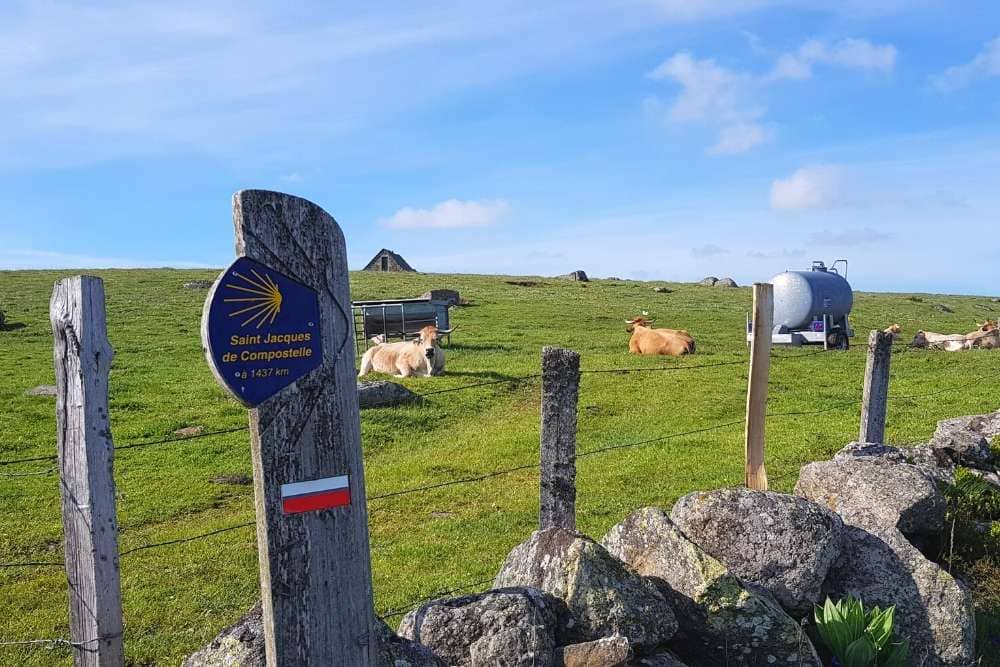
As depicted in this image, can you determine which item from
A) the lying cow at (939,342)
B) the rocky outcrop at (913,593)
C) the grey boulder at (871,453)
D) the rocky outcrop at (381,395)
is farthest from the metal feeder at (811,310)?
the rocky outcrop at (913,593)

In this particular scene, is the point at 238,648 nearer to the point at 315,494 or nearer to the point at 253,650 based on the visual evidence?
the point at 253,650

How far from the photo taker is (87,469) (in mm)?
4812

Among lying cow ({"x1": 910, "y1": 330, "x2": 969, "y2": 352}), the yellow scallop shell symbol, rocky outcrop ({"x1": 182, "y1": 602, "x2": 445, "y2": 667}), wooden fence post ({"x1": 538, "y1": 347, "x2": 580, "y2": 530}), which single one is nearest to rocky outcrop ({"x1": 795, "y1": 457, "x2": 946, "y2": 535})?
wooden fence post ({"x1": 538, "y1": 347, "x2": 580, "y2": 530})

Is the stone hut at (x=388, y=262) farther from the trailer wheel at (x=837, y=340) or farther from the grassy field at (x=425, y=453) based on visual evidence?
the trailer wheel at (x=837, y=340)

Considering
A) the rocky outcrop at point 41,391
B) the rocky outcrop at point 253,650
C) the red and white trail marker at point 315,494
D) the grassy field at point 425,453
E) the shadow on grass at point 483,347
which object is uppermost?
the red and white trail marker at point 315,494

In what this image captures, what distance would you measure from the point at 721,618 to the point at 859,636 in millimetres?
1122

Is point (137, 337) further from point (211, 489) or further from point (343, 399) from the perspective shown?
point (343, 399)

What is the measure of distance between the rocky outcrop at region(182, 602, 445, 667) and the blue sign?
60.0 inches

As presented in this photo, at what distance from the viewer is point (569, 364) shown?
6.20 meters

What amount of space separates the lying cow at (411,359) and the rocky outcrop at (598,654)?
53.9 ft

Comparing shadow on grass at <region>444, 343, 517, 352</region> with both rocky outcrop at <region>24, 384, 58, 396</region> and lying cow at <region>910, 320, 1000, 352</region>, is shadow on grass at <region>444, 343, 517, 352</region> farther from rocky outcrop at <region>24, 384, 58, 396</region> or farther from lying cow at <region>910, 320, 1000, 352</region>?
lying cow at <region>910, 320, 1000, 352</region>

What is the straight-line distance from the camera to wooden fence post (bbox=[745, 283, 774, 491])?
7895mm

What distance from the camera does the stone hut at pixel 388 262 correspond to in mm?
86688

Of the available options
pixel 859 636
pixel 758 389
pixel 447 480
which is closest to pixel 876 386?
pixel 758 389
